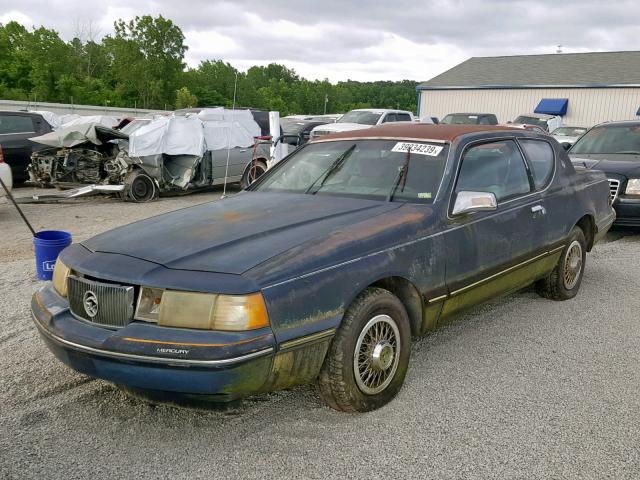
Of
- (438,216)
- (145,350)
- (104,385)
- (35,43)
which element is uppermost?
(35,43)

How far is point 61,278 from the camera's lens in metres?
3.43

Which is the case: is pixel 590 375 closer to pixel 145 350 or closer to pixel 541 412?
pixel 541 412

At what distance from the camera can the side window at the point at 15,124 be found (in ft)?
42.2

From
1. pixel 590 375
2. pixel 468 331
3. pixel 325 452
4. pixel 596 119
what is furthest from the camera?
pixel 596 119

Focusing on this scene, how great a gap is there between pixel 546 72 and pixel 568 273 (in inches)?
1416

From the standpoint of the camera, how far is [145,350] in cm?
279

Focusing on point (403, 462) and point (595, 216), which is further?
point (595, 216)

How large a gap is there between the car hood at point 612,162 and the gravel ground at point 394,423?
4.55 m

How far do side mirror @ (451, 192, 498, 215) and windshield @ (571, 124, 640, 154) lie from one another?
22.1ft

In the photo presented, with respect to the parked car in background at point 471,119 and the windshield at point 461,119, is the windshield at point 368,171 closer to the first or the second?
the parked car in background at point 471,119

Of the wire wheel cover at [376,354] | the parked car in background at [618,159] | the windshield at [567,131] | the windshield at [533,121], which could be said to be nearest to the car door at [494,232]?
the wire wheel cover at [376,354]

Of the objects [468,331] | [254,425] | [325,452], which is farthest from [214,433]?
[468,331]

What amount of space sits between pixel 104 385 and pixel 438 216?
2261mm

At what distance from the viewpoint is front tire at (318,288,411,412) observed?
125 inches
